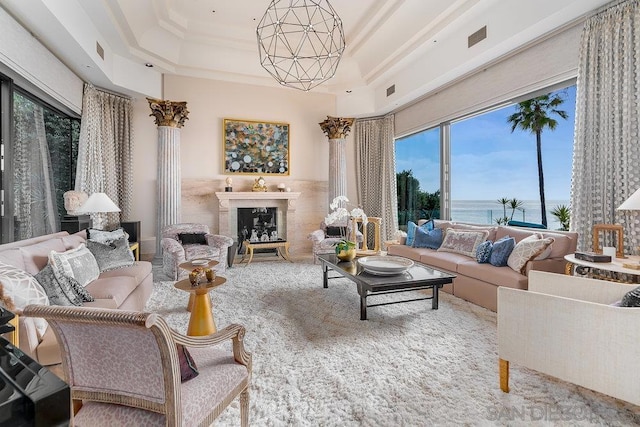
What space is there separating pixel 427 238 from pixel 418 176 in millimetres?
2447

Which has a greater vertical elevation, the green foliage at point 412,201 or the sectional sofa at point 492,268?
the green foliage at point 412,201

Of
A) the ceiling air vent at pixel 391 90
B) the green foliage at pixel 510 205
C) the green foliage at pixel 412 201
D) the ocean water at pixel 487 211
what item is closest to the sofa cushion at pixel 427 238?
the ocean water at pixel 487 211

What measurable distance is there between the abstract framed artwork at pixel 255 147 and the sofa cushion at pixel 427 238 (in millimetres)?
3255

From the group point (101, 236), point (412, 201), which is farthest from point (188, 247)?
point (412, 201)

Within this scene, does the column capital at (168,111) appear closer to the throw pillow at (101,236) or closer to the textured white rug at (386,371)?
the throw pillow at (101,236)

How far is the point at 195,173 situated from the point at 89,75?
2276 millimetres

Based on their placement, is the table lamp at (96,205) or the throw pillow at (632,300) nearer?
the throw pillow at (632,300)

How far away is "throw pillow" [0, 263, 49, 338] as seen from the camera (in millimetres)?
1813

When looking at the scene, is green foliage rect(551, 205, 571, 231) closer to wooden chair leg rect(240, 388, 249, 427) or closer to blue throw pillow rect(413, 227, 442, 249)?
blue throw pillow rect(413, 227, 442, 249)

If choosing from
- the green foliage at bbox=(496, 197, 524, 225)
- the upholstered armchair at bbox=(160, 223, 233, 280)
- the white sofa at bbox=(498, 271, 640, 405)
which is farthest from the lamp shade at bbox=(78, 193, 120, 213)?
the green foliage at bbox=(496, 197, 524, 225)

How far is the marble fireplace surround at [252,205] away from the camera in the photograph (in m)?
6.50

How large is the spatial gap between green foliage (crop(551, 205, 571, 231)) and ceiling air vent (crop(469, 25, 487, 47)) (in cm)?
285

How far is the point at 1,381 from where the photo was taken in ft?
1.82

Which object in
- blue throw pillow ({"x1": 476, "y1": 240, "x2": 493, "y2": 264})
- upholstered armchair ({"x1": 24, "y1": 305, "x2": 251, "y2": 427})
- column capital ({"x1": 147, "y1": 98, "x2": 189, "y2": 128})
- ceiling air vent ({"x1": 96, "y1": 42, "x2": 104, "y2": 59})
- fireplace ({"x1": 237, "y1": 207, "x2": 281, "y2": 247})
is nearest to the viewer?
upholstered armchair ({"x1": 24, "y1": 305, "x2": 251, "y2": 427})
